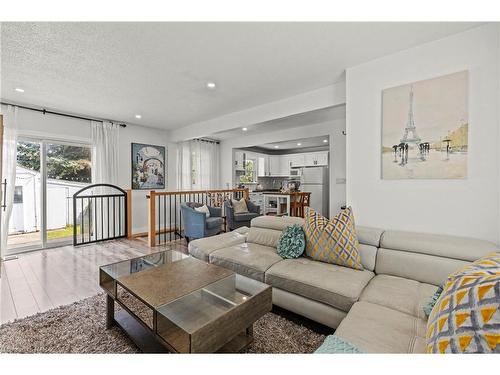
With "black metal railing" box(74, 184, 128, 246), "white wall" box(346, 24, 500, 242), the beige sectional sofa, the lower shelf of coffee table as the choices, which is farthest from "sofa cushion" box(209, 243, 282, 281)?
"black metal railing" box(74, 184, 128, 246)

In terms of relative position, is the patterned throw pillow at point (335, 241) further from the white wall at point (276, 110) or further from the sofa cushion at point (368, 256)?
the white wall at point (276, 110)

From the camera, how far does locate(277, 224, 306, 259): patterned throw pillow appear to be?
2.21m

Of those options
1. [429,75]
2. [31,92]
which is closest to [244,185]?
[31,92]

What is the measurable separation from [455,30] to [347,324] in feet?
8.27

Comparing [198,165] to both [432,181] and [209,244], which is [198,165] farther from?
[432,181]

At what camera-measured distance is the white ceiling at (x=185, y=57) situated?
1896mm

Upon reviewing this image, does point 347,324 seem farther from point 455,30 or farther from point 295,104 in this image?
point 295,104

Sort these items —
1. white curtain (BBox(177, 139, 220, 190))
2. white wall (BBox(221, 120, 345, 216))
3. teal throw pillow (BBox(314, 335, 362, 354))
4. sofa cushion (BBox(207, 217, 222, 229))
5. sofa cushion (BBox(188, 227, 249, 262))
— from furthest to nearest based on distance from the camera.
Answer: white curtain (BBox(177, 139, 220, 190))
white wall (BBox(221, 120, 345, 216))
sofa cushion (BBox(207, 217, 222, 229))
sofa cushion (BBox(188, 227, 249, 262))
teal throw pillow (BBox(314, 335, 362, 354))

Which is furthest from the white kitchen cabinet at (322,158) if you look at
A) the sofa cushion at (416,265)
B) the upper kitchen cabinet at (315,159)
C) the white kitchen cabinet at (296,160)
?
the sofa cushion at (416,265)

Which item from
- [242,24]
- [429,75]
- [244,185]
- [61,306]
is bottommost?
[61,306]

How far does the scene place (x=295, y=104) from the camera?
11.1 ft

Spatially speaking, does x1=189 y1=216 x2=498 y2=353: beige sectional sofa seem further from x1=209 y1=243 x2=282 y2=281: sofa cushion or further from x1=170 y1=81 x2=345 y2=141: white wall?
x1=170 y1=81 x2=345 y2=141: white wall

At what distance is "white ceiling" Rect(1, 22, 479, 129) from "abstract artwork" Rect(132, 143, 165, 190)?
66.9 inches
